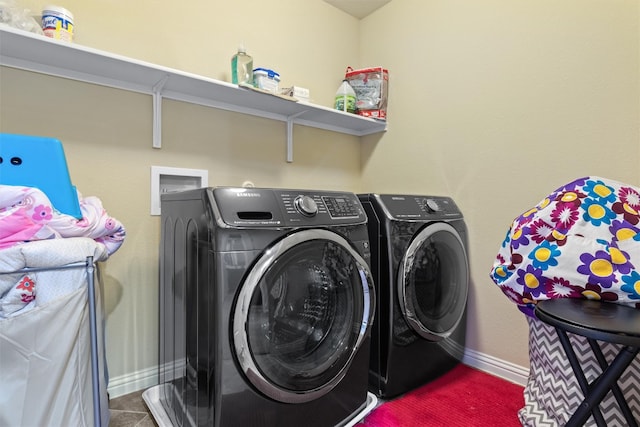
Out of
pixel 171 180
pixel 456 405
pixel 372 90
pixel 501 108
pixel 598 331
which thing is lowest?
pixel 456 405

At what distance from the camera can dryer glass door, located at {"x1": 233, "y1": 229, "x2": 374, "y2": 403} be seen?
3.26 ft

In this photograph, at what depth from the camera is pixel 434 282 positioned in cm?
161

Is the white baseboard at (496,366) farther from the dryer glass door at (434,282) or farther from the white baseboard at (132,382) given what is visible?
the white baseboard at (132,382)

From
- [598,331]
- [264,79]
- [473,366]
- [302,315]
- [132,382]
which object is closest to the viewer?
[598,331]

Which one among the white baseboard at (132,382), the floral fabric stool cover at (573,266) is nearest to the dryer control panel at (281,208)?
the floral fabric stool cover at (573,266)

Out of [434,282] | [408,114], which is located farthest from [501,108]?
[434,282]

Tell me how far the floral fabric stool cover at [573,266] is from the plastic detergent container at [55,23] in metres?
1.81

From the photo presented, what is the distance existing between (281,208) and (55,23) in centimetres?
110

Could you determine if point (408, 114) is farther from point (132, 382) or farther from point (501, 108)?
point (132, 382)

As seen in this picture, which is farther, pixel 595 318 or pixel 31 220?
pixel 31 220

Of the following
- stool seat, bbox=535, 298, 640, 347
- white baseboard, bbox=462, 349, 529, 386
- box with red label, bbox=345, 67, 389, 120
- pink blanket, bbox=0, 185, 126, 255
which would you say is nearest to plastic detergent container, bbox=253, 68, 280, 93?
box with red label, bbox=345, 67, 389, 120

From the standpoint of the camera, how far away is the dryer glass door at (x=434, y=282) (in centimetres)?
145

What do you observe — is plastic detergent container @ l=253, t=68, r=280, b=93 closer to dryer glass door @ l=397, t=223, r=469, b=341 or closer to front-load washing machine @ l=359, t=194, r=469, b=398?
front-load washing machine @ l=359, t=194, r=469, b=398

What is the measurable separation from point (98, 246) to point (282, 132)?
137 cm
